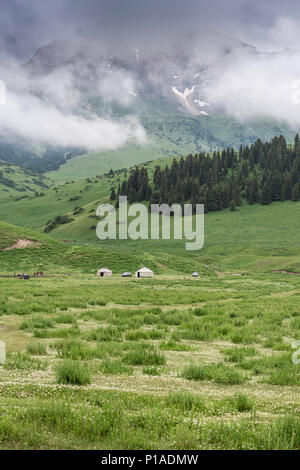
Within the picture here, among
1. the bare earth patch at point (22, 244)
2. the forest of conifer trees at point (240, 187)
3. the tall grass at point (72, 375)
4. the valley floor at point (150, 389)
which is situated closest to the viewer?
the valley floor at point (150, 389)

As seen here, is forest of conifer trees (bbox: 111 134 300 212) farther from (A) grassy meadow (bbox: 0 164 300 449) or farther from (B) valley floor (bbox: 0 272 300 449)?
(B) valley floor (bbox: 0 272 300 449)

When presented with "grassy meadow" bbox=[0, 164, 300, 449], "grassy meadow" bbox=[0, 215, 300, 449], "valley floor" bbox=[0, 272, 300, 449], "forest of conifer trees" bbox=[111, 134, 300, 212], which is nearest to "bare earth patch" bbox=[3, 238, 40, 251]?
"grassy meadow" bbox=[0, 164, 300, 449]

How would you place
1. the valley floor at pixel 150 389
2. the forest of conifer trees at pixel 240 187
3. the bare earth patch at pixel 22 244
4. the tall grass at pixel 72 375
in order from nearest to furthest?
1. the valley floor at pixel 150 389
2. the tall grass at pixel 72 375
3. the bare earth patch at pixel 22 244
4. the forest of conifer trees at pixel 240 187

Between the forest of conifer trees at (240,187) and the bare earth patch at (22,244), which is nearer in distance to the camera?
the bare earth patch at (22,244)

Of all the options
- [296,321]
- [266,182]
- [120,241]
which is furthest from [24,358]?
[266,182]

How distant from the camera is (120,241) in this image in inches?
6029

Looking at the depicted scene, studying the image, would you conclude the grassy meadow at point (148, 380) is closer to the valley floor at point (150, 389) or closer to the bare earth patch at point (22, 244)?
the valley floor at point (150, 389)

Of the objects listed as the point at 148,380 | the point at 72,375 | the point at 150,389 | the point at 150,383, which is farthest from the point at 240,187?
the point at 72,375

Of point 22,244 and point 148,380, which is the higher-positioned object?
point 22,244

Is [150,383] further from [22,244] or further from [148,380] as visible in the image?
[22,244]

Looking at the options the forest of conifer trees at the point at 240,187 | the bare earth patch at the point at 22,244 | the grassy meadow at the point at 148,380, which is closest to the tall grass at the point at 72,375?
the grassy meadow at the point at 148,380

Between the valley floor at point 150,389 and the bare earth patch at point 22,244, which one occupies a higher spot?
the bare earth patch at point 22,244

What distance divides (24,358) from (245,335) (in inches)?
425

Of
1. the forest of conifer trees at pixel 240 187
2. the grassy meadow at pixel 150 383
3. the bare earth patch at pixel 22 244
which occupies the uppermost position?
the forest of conifer trees at pixel 240 187
